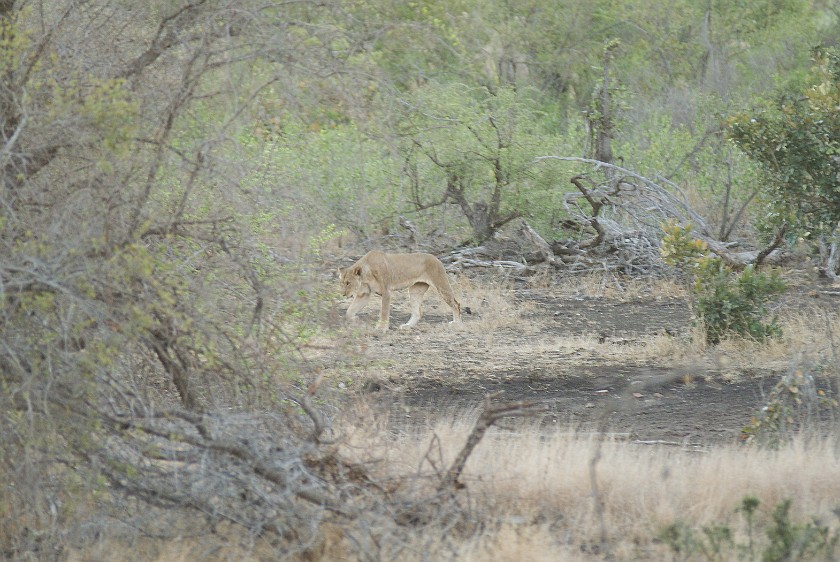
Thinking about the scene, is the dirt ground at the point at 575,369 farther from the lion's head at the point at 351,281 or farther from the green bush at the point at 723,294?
the lion's head at the point at 351,281

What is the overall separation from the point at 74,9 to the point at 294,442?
9.47ft

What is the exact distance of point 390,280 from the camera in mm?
15445

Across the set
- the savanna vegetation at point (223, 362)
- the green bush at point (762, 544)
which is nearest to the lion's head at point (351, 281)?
the savanna vegetation at point (223, 362)

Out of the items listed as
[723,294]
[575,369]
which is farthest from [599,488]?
[723,294]

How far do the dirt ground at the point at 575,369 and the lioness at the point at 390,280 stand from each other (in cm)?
33

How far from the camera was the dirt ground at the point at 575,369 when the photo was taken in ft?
33.6

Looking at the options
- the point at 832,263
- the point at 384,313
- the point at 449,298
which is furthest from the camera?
the point at 832,263

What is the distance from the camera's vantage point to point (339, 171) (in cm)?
1850

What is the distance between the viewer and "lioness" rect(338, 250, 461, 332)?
15273 millimetres

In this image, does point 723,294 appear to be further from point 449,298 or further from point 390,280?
point 390,280

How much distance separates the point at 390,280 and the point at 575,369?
3687 mm

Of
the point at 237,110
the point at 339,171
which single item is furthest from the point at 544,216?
the point at 237,110

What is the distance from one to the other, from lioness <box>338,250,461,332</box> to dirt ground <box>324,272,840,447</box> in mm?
328

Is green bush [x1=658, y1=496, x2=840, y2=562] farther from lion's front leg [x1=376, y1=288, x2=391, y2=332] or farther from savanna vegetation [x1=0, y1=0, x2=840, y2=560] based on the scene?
lion's front leg [x1=376, y1=288, x2=391, y2=332]
